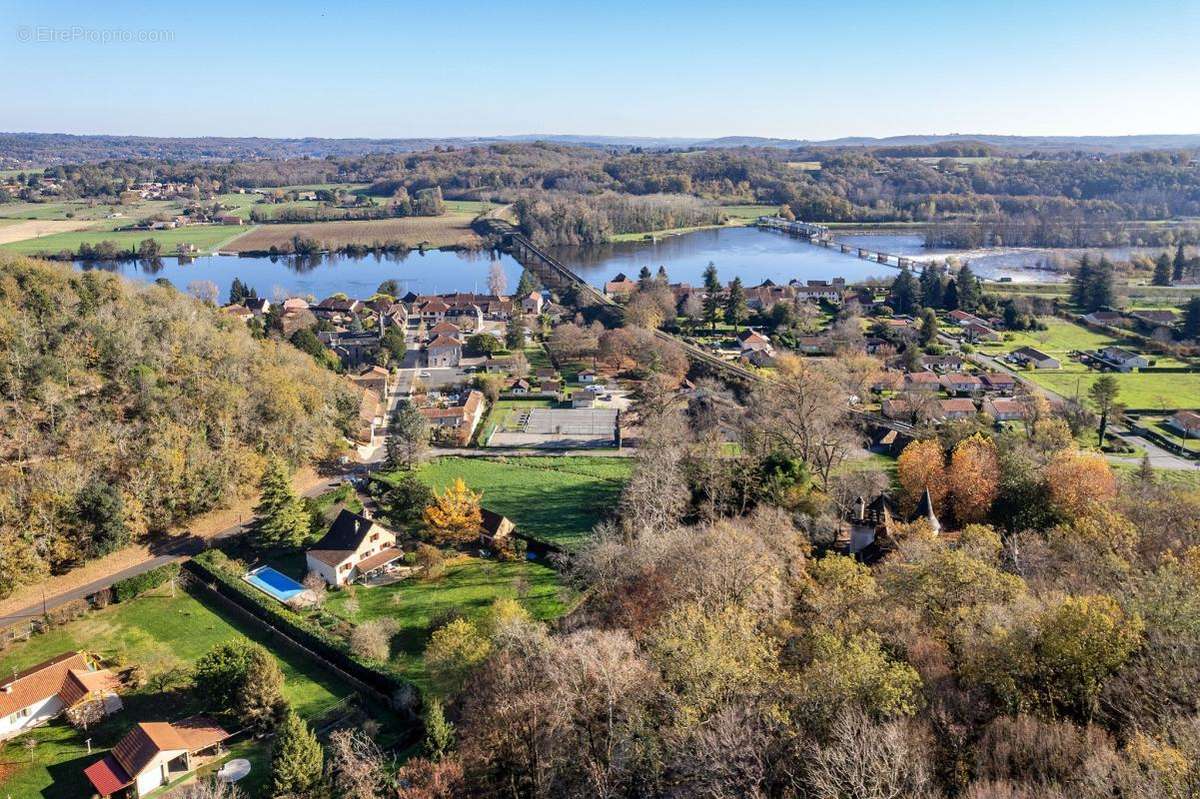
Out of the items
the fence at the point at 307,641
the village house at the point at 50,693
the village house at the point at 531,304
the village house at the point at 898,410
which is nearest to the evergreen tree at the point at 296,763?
the fence at the point at 307,641

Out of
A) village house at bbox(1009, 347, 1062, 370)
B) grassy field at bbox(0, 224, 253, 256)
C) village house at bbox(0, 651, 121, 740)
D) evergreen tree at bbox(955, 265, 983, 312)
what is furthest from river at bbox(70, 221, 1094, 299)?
village house at bbox(0, 651, 121, 740)

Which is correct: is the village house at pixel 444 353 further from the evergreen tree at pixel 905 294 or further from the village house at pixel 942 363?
the evergreen tree at pixel 905 294

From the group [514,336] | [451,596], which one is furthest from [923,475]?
[514,336]

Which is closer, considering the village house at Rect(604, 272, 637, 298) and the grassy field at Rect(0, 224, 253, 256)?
the village house at Rect(604, 272, 637, 298)

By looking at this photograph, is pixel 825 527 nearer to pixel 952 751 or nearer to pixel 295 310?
pixel 952 751

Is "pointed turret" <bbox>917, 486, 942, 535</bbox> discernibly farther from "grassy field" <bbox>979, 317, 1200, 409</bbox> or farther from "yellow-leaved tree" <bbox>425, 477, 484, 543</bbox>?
"grassy field" <bbox>979, 317, 1200, 409</bbox>
